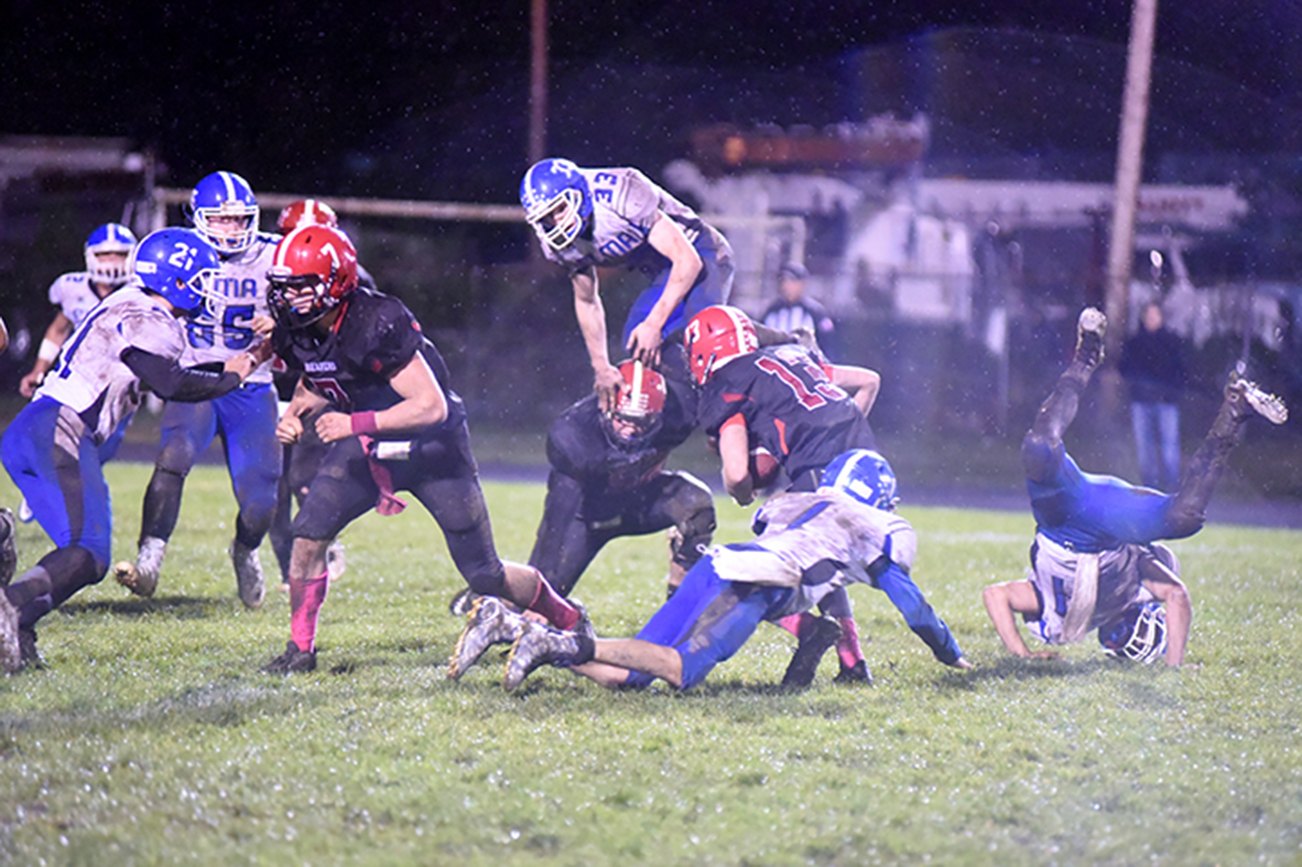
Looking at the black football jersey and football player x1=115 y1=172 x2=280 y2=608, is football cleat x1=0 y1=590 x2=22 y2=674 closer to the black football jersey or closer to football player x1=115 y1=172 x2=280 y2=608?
football player x1=115 y1=172 x2=280 y2=608

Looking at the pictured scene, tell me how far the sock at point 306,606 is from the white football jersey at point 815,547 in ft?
5.12

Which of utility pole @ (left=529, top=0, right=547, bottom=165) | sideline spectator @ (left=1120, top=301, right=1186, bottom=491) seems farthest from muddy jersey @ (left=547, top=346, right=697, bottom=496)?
utility pole @ (left=529, top=0, right=547, bottom=165)

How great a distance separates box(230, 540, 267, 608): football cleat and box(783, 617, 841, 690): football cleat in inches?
109

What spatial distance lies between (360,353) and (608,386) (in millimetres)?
1140

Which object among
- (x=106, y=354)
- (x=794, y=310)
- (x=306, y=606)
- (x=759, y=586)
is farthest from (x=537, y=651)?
(x=794, y=310)

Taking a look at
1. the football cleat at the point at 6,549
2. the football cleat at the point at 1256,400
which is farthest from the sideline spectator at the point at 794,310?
the football cleat at the point at 6,549

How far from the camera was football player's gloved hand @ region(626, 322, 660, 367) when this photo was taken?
6.05 metres

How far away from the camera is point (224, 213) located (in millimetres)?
6727

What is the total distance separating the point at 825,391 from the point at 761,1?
21524 mm

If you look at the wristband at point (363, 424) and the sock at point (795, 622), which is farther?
the sock at point (795, 622)

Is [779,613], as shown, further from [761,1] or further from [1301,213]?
[761,1]

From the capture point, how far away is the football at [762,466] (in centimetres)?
571

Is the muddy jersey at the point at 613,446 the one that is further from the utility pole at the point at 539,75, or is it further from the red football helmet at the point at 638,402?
the utility pole at the point at 539,75

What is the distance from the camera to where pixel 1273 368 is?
664 inches
